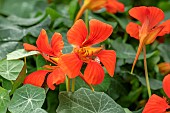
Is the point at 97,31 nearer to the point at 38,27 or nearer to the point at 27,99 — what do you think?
the point at 27,99

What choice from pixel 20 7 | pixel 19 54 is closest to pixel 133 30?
pixel 19 54

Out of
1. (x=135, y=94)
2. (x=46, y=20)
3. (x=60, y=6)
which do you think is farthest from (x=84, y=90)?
(x=60, y=6)

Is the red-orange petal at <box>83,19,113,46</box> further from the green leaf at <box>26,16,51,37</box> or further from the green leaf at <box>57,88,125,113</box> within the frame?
the green leaf at <box>26,16,51,37</box>

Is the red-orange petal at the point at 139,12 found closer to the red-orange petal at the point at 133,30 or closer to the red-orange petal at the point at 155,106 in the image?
the red-orange petal at the point at 133,30

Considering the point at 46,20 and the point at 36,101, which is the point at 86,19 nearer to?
the point at 46,20

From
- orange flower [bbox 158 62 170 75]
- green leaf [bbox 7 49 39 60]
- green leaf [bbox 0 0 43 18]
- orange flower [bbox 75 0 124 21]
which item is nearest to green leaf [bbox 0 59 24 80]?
green leaf [bbox 7 49 39 60]

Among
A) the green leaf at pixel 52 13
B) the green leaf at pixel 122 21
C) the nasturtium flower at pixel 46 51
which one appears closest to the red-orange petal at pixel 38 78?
the nasturtium flower at pixel 46 51
